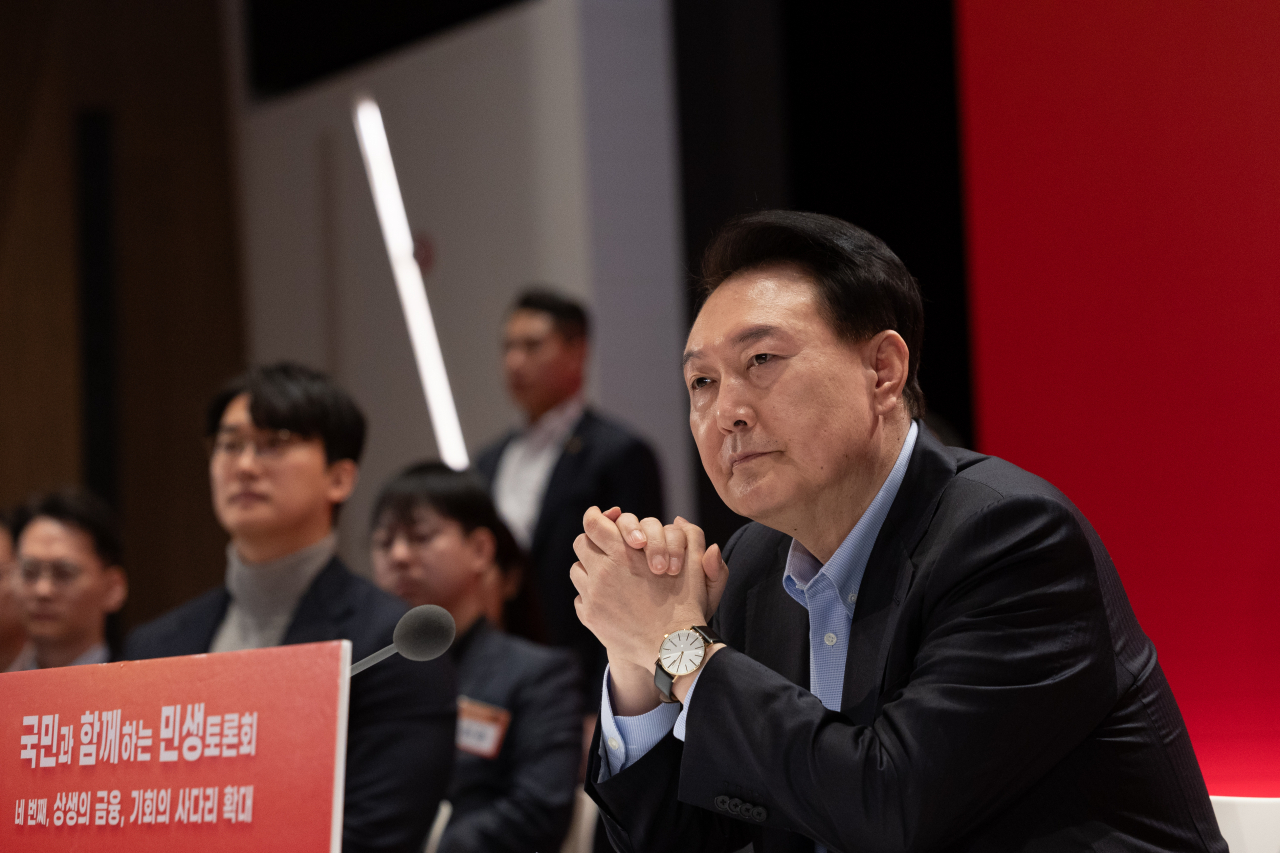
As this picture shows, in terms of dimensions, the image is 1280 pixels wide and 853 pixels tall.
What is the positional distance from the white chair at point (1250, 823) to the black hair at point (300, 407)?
171 cm

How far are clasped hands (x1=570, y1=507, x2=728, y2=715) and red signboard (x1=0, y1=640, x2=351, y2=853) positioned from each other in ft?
1.00

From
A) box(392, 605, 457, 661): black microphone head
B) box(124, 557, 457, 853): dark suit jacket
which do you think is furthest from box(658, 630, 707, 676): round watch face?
box(124, 557, 457, 853): dark suit jacket

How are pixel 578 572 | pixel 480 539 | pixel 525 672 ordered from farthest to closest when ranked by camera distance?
pixel 480 539
pixel 525 672
pixel 578 572

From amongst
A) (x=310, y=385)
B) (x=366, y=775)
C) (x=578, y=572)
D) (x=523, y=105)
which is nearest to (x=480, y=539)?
(x=310, y=385)

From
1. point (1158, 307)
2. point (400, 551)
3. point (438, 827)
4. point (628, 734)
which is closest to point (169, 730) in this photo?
point (628, 734)

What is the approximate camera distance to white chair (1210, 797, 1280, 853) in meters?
1.54

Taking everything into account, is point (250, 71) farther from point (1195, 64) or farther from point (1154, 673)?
point (1154, 673)

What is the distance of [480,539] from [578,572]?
5.48 ft

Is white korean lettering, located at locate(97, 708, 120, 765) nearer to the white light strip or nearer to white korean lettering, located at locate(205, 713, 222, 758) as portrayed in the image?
white korean lettering, located at locate(205, 713, 222, 758)

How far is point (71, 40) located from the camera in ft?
18.6

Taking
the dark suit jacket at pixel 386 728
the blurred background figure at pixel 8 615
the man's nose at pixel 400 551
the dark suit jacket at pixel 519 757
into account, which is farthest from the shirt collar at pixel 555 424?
the dark suit jacket at pixel 386 728

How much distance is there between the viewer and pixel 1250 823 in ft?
5.11

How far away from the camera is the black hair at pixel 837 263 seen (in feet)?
5.07

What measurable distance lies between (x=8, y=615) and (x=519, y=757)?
1.81m
